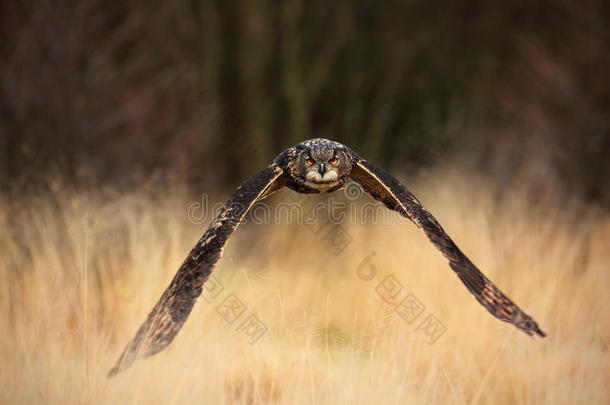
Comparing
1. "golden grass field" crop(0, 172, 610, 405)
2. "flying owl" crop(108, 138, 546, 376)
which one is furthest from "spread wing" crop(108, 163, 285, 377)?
"golden grass field" crop(0, 172, 610, 405)

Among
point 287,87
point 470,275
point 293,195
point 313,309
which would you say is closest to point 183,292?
point 313,309

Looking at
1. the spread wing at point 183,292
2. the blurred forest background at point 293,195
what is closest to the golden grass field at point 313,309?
the blurred forest background at point 293,195

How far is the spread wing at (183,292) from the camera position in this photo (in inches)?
111

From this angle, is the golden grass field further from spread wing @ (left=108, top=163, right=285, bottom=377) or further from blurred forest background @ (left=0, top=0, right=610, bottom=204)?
blurred forest background @ (left=0, top=0, right=610, bottom=204)

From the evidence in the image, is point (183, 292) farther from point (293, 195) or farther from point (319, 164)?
point (293, 195)

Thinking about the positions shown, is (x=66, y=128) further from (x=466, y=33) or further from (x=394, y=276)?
(x=466, y=33)

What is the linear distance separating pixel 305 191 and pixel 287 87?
4.34 metres

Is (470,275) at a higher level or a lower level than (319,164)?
lower

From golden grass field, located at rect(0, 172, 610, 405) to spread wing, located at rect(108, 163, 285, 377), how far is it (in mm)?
627

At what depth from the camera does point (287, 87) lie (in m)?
8.12

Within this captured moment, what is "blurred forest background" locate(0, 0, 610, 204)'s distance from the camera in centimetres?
688

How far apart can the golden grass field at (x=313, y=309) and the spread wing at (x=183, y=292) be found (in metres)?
0.63

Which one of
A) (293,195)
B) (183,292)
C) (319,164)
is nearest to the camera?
(183,292)

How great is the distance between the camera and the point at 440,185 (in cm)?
683
